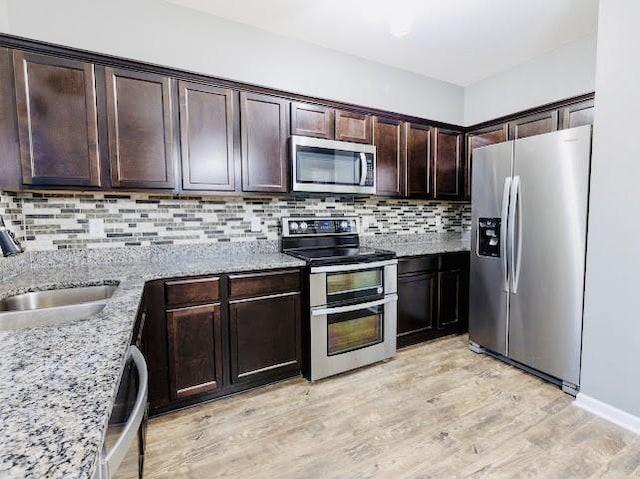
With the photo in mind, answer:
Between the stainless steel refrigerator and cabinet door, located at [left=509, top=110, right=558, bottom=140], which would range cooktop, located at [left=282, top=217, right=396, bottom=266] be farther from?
cabinet door, located at [left=509, top=110, right=558, bottom=140]

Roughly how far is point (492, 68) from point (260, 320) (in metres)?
3.34

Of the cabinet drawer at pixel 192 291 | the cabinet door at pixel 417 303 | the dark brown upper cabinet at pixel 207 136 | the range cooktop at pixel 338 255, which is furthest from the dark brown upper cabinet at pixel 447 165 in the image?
the cabinet drawer at pixel 192 291

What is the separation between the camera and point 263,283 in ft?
7.25

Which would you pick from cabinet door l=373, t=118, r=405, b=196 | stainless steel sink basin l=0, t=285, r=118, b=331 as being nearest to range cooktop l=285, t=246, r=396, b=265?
cabinet door l=373, t=118, r=405, b=196

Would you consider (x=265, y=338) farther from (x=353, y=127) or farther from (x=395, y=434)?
(x=353, y=127)

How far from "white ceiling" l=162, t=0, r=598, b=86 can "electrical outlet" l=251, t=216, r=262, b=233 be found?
1.52 meters

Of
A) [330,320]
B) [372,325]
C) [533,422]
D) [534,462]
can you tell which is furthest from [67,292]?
[533,422]

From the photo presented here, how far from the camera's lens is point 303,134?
2580 mm

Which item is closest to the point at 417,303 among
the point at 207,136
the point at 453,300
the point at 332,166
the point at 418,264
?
the point at 418,264

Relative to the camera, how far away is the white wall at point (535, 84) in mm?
2789

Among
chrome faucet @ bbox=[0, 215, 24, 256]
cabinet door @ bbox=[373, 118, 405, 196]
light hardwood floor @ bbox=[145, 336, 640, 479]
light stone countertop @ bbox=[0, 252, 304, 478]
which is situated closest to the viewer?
light stone countertop @ bbox=[0, 252, 304, 478]

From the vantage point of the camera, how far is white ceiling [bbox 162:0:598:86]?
229 centimetres

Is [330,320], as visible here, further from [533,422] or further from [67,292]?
[67,292]

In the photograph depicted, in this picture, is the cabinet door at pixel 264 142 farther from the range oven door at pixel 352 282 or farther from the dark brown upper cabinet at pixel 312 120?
the range oven door at pixel 352 282
